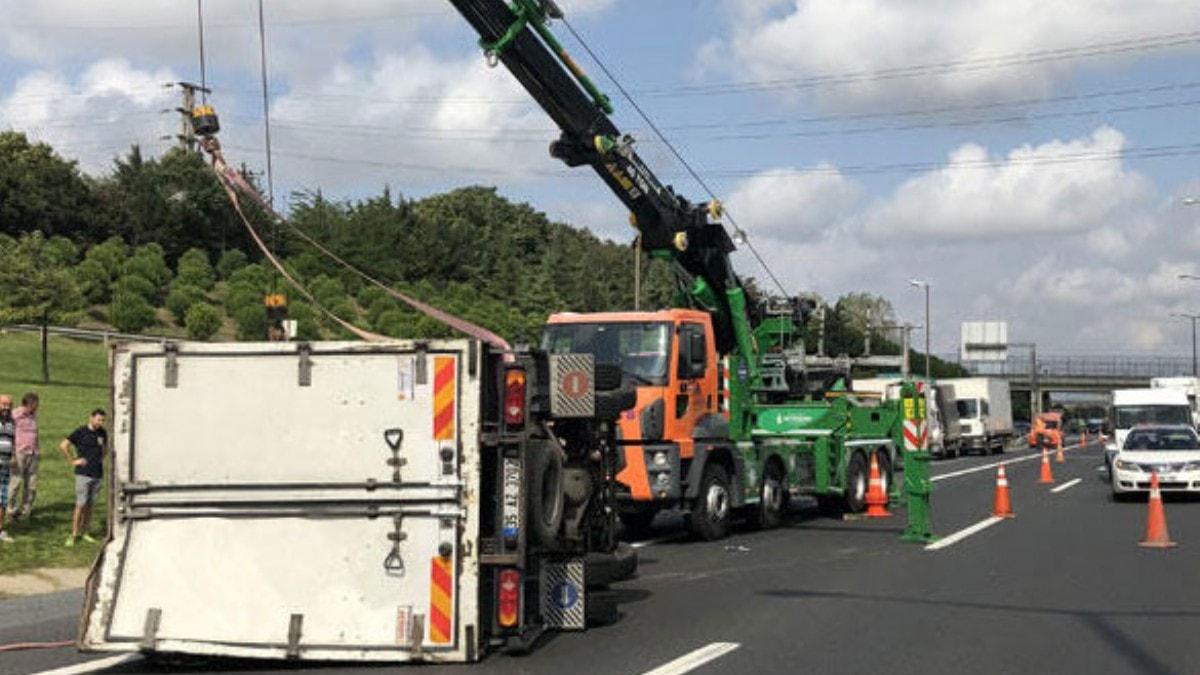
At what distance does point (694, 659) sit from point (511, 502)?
1.56 m

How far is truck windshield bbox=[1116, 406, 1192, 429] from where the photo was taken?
31.0m

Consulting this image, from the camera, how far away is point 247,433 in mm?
8055

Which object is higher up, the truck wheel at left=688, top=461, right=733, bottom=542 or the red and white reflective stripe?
the red and white reflective stripe

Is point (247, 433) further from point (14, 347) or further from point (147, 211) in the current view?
point (147, 211)

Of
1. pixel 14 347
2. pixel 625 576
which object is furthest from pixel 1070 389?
pixel 625 576

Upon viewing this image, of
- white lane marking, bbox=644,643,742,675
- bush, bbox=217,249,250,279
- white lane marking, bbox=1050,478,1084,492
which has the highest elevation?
bush, bbox=217,249,250,279

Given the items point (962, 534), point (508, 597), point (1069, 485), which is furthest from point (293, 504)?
point (1069, 485)

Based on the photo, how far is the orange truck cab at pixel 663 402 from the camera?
15.1 meters

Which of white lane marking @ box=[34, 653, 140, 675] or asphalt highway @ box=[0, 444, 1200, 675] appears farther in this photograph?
asphalt highway @ box=[0, 444, 1200, 675]

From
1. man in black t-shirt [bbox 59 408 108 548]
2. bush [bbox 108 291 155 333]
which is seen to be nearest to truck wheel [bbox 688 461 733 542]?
man in black t-shirt [bbox 59 408 108 548]

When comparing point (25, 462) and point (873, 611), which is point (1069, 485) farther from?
point (25, 462)

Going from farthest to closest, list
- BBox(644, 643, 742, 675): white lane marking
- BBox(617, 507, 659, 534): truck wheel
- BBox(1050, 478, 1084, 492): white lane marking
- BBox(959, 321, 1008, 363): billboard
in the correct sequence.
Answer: BBox(959, 321, 1008, 363): billboard, BBox(1050, 478, 1084, 492): white lane marking, BBox(617, 507, 659, 534): truck wheel, BBox(644, 643, 742, 675): white lane marking

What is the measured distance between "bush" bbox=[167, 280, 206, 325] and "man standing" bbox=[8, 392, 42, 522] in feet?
114

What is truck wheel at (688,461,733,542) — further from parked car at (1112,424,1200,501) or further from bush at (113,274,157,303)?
bush at (113,274,157,303)
